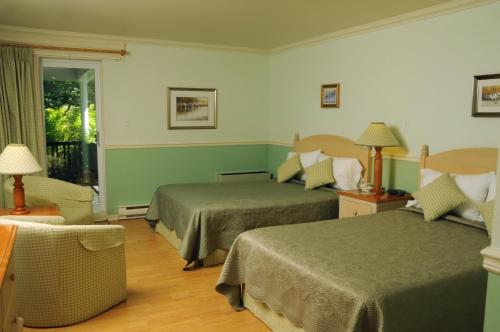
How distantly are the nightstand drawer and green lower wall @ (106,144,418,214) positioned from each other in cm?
201

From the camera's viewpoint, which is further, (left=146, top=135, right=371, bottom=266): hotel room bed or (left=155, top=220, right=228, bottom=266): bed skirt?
(left=155, top=220, right=228, bottom=266): bed skirt

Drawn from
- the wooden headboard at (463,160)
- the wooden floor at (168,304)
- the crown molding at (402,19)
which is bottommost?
the wooden floor at (168,304)

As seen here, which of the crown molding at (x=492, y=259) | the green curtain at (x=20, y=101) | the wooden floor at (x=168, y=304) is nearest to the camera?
the crown molding at (x=492, y=259)

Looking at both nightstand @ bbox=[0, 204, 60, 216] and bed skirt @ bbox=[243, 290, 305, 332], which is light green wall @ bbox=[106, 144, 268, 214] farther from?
bed skirt @ bbox=[243, 290, 305, 332]

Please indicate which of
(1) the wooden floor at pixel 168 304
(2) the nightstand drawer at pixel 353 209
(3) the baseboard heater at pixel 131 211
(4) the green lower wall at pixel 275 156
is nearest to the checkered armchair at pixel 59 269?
(1) the wooden floor at pixel 168 304

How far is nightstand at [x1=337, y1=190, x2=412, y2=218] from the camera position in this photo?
3789 millimetres

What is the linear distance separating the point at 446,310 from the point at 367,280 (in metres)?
0.43

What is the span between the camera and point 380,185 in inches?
159

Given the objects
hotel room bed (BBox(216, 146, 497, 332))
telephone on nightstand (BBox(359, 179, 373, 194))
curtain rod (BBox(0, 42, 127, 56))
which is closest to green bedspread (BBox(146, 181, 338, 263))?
telephone on nightstand (BBox(359, 179, 373, 194))

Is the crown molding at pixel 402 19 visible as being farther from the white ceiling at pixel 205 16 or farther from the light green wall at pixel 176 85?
the light green wall at pixel 176 85

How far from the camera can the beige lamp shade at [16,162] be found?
10.3 ft

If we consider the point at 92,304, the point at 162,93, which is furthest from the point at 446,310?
the point at 162,93

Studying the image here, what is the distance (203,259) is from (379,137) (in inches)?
77.7

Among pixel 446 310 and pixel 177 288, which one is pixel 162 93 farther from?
pixel 446 310
